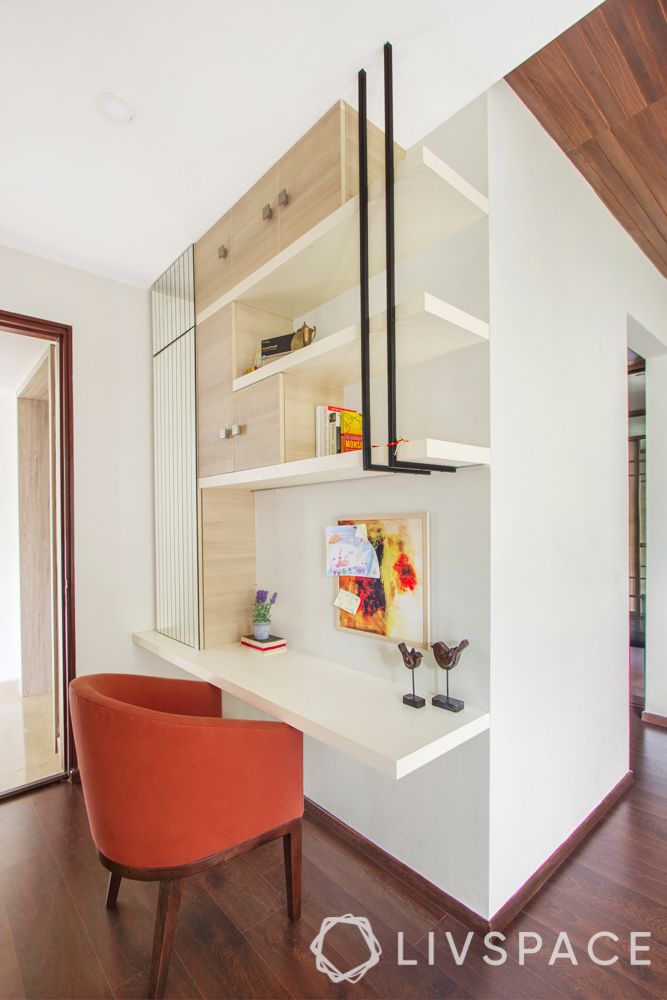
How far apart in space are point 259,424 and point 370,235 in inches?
31.3

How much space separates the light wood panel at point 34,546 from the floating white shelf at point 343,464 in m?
2.11

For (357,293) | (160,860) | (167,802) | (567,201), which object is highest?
(567,201)

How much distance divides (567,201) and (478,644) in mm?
1839

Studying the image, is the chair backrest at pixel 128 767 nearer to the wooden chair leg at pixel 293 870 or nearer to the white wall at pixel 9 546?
the wooden chair leg at pixel 293 870

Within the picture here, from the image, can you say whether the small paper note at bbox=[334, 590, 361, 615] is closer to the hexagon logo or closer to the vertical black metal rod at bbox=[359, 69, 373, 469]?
the vertical black metal rod at bbox=[359, 69, 373, 469]

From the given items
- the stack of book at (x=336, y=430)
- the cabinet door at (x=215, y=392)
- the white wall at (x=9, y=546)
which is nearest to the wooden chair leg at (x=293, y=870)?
the stack of book at (x=336, y=430)

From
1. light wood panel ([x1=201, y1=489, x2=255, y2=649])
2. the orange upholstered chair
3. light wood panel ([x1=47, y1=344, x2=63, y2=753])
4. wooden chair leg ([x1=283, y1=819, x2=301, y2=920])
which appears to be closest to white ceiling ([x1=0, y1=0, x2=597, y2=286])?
light wood panel ([x1=47, y1=344, x2=63, y2=753])

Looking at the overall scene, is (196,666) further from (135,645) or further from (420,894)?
(420,894)

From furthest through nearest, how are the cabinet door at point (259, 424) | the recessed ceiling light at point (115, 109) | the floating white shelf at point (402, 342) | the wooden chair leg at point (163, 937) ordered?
the cabinet door at point (259, 424) → the recessed ceiling light at point (115, 109) → the floating white shelf at point (402, 342) → the wooden chair leg at point (163, 937)

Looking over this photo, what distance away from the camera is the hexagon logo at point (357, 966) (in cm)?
145

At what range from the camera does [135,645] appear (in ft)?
9.09

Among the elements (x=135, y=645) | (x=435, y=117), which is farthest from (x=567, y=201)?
(x=135, y=645)

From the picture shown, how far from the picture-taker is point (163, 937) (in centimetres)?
137

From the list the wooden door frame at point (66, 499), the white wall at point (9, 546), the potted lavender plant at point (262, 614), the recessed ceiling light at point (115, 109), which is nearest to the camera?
the recessed ceiling light at point (115, 109)
